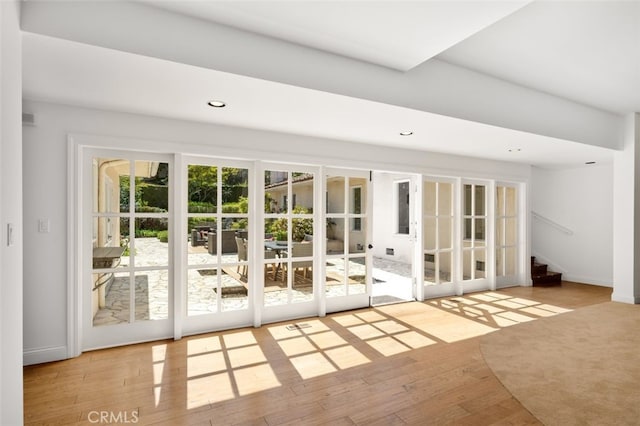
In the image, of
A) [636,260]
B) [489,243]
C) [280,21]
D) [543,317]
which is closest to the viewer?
[280,21]

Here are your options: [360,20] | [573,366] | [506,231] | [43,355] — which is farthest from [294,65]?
[506,231]

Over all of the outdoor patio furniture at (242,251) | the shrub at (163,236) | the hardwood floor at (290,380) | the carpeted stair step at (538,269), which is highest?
the shrub at (163,236)

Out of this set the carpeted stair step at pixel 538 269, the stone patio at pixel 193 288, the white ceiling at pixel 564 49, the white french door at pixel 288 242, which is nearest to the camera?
the white ceiling at pixel 564 49

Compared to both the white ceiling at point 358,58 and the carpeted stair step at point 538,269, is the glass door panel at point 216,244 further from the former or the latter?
the carpeted stair step at point 538,269

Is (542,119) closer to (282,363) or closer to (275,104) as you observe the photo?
(275,104)

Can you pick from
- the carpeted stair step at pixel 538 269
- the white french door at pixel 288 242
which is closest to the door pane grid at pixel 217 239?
the white french door at pixel 288 242

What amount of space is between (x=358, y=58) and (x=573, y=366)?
3.11 m

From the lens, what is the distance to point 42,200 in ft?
9.92

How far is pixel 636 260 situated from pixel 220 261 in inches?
225

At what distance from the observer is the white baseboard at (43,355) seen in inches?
117

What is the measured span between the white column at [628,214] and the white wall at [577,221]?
1.32 metres

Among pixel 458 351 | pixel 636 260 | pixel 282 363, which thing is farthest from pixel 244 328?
pixel 636 260

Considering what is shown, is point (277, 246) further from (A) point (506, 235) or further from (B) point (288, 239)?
(A) point (506, 235)

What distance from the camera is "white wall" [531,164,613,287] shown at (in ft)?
20.9
